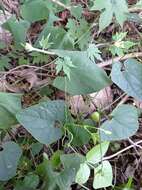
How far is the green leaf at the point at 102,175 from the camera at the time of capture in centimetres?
128

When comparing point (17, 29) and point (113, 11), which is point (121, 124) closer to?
point (113, 11)

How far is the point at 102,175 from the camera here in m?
1.29

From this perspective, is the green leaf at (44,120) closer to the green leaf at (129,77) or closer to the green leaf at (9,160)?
the green leaf at (9,160)

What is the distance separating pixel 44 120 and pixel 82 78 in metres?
0.17

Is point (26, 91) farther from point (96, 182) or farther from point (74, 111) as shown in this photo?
point (96, 182)

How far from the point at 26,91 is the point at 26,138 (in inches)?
7.6

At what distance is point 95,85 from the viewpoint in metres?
1.39

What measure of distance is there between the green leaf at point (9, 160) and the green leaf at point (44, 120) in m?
0.08

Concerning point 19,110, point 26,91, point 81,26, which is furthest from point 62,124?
point 81,26

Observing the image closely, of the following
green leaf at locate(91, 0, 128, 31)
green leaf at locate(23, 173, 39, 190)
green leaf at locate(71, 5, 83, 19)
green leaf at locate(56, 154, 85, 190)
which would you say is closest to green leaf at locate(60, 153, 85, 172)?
green leaf at locate(56, 154, 85, 190)

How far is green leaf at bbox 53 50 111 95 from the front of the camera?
4.56ft

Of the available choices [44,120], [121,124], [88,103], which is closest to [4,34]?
[88,103]

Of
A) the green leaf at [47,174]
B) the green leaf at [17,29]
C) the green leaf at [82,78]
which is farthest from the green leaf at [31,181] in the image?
the green leaf at [17,29]

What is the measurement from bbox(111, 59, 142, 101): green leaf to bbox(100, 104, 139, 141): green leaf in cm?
6
